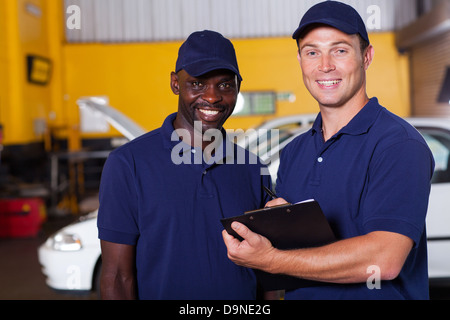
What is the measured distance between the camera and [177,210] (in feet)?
4.50

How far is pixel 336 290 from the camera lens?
1.25m

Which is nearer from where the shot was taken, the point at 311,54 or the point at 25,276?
the point at 311,54

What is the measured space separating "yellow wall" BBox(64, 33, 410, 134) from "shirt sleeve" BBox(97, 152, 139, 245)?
29.3ft

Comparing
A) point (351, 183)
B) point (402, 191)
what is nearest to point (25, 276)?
point (351, 183)

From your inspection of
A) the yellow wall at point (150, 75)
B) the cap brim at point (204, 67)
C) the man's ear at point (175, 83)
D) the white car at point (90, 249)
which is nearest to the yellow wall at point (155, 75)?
the yellow wall at point (150, 75)

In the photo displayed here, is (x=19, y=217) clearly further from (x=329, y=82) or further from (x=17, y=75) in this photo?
(x=329, y=82)

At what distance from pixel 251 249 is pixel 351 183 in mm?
299

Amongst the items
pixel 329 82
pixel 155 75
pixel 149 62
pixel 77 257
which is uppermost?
pixel 149 62

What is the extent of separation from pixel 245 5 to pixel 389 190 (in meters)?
9.19

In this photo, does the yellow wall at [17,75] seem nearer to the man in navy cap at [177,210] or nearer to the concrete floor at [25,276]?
the concrete floor at [25,276]

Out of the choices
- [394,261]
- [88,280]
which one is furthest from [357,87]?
[88,280]

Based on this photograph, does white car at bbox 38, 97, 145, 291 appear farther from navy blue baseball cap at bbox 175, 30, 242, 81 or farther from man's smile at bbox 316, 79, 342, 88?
man's smile at bbox 316, 79, 342, 88

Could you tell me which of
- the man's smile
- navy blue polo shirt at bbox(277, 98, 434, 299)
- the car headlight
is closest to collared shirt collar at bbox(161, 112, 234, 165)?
navy blue polo shirt at bbox(277, 98, 434, 299)

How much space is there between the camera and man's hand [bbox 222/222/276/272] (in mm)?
1112
